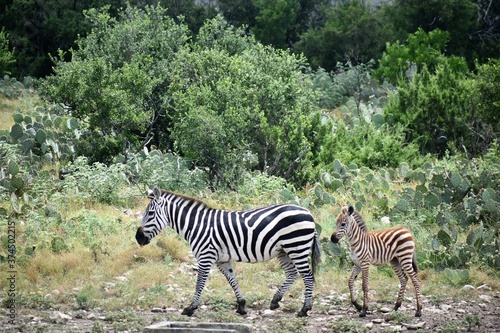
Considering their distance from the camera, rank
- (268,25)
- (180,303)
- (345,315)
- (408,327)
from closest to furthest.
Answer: (408,327) < (345,315) < (180,303) < (268,25)

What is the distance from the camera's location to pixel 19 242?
1540 centimetres

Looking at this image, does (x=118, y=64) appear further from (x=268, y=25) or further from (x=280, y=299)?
(x=268, y=25)

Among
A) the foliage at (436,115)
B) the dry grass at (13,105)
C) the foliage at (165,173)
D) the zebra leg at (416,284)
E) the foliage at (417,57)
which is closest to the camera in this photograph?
the zebra leg at (416,284)

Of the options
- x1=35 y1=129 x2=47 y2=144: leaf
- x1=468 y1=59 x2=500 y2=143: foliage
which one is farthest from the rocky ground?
x1=468 y1=59 x2=500 y2=143: foliage

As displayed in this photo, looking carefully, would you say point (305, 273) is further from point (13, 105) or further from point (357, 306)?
point (13, 105)

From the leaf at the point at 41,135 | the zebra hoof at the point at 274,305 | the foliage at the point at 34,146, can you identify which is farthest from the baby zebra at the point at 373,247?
the leaf at the point at 41,135

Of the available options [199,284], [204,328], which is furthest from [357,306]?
[204,328]

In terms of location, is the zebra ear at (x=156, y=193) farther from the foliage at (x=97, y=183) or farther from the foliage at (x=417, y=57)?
the foliage at (x=417, y=57)

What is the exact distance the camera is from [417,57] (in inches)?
1411

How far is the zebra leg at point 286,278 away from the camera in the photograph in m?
12.2

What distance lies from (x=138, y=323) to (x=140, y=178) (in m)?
8.17

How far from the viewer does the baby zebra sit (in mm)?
11992

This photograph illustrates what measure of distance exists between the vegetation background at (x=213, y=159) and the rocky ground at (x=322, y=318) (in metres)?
0.38

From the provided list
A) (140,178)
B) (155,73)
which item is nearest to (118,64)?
(155,73)
